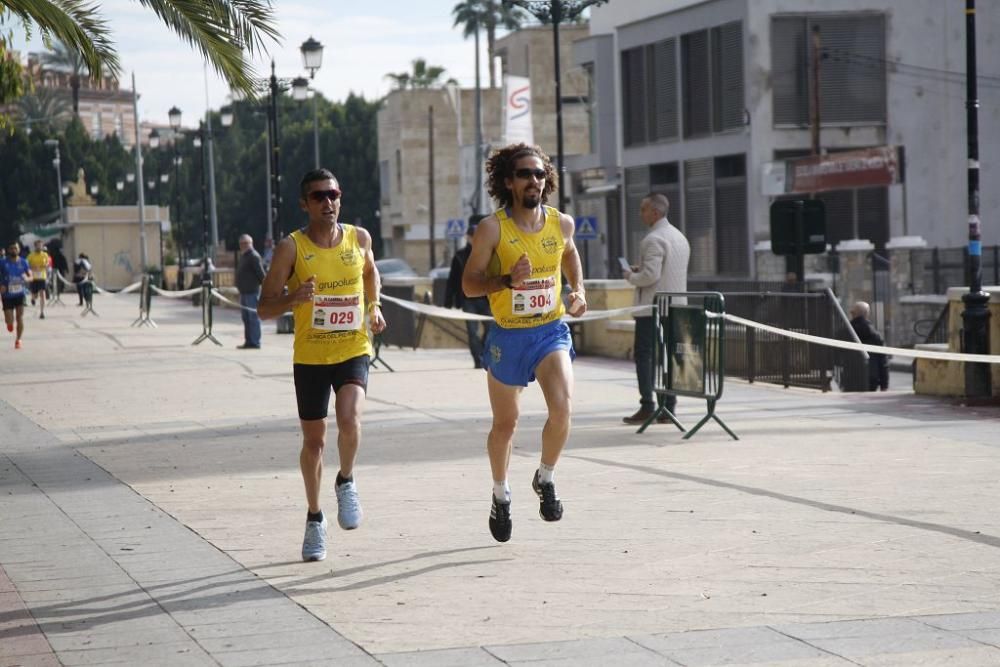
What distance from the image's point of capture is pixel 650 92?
42.7 metres

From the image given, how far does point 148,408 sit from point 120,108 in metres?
175

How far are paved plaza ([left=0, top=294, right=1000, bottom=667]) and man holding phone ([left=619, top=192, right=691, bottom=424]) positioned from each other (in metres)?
0.54

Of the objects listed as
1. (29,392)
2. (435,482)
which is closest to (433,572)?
(435,482)

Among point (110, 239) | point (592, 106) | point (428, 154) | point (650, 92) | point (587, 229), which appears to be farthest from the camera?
point (110, 239)

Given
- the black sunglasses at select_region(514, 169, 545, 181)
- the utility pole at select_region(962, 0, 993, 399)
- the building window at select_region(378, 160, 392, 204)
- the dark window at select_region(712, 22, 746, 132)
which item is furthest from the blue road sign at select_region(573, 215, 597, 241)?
the building window at select_region(378, 160, 392, 204)

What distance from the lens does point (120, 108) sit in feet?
607

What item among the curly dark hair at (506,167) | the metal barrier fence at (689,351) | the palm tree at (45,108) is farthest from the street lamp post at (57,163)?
the curly dark hair at (506,167)

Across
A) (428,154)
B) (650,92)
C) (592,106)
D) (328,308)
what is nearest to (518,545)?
(328,308)

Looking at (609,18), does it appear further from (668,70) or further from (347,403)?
(347,403)

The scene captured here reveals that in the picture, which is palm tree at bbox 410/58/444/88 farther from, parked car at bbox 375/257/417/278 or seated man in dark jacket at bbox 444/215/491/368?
seated man in dark jacket at bbox 444/215/491/368

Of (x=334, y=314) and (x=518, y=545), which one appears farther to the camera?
(x=518, y=545)

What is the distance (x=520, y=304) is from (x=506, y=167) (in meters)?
0.65

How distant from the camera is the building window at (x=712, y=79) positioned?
38.9m

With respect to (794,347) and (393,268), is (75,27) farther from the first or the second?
(393,268)
